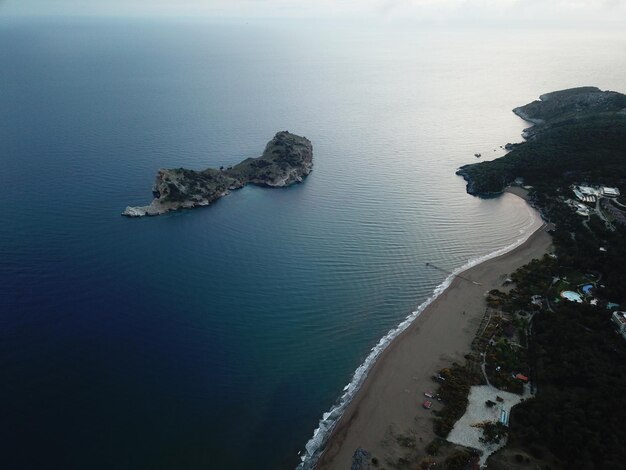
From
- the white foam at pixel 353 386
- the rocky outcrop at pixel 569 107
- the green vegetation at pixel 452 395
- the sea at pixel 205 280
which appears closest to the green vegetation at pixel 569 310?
the green vegetation at pixel 452 395

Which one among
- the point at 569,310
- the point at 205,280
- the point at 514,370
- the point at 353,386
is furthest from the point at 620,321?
the point at 205,280

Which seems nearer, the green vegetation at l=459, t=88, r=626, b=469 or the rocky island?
the green vegetation at l=459, t=88, r=626, b=469

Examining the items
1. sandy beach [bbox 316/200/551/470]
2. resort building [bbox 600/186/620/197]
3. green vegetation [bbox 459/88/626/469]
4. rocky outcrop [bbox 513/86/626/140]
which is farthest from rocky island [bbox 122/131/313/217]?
rocky outcrop [bbox 513/86/626/140]

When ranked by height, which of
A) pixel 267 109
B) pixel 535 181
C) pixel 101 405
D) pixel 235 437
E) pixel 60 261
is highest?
pixel 267 109

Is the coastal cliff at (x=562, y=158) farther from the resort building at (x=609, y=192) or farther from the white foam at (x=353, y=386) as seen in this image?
the white foam at (x=353, y=386)

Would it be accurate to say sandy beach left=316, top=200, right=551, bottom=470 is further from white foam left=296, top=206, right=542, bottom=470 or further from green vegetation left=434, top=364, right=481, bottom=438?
green vegetation left=434, top=364, right=481, bottom=438

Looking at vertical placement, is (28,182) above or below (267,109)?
below

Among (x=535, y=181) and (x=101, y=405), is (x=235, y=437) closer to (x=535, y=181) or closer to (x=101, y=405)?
(x=101, y=405)

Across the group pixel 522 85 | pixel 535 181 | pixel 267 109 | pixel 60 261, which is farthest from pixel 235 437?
pixel 522 85
